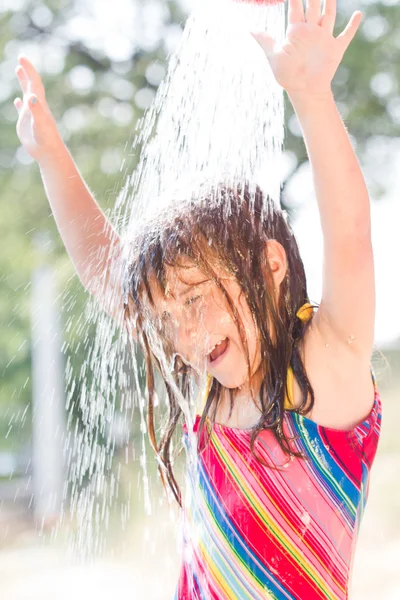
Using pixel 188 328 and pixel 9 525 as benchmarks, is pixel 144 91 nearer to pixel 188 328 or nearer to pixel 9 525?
pixel 9 525

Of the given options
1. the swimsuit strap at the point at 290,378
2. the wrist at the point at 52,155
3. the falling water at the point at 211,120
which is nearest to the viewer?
the swimsuit strap at the point at 290,378

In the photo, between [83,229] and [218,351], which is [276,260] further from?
[83,229]

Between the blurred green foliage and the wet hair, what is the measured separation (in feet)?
9.97

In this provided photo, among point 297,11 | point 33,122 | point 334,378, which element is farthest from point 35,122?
point 334,378

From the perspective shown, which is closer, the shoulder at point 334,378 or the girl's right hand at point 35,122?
the shoulder at point 334,378

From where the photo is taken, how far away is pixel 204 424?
142cm

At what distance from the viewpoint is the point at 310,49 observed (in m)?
1.20

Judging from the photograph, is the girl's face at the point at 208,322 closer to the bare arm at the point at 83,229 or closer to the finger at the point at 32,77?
the bare arm at the point at 83,229

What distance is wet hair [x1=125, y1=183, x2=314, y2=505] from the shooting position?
133cm

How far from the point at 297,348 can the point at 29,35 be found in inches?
160

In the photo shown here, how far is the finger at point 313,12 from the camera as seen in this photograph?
3.91 feet

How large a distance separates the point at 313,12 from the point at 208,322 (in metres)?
0.46

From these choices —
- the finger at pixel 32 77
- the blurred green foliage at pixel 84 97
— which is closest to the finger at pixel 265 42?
the finger at pixel 32 77

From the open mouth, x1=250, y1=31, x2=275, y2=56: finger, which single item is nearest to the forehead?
the open mouth
